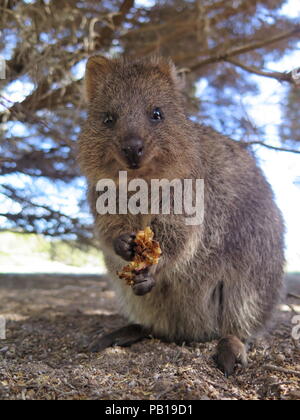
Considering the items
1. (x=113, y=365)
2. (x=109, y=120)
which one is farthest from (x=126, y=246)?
(x=109, y=120)

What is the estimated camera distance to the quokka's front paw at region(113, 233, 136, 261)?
3.42m

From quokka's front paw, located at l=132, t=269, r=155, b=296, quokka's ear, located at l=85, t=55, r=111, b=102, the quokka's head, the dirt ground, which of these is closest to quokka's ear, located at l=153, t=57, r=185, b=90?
the quokka's head

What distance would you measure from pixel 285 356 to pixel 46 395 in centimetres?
186

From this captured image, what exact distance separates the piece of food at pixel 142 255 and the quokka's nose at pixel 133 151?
55cm

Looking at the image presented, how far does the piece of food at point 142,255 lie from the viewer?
11.1 ft

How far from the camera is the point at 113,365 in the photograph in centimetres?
329

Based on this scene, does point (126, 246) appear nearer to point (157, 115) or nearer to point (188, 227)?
point (188, 227)

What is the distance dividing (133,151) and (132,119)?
0.35 meters

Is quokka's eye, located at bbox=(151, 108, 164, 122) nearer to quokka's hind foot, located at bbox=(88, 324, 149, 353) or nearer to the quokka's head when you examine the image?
the quokka's head

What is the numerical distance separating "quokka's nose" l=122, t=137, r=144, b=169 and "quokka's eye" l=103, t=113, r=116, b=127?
44cm

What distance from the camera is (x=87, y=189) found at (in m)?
4.09

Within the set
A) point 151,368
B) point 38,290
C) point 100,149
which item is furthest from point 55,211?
point 151,368

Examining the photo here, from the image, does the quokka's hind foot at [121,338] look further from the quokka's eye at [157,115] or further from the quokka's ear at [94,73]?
the quokka's ear at [94,73]

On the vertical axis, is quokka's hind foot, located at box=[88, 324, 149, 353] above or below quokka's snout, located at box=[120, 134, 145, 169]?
below
